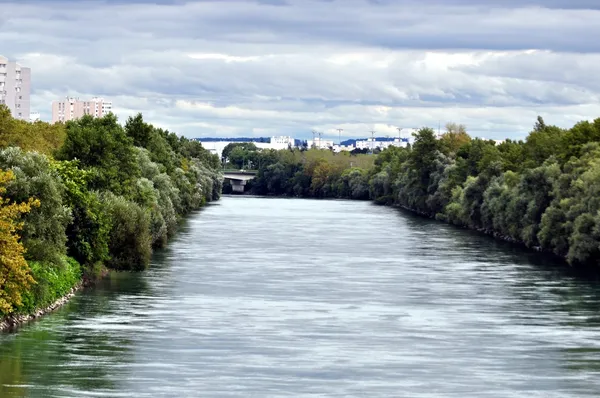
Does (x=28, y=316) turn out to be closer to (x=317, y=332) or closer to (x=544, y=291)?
(x=317, y=332)

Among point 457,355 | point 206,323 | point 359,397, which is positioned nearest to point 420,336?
point 457,355

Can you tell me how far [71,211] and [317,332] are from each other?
54.5 ft

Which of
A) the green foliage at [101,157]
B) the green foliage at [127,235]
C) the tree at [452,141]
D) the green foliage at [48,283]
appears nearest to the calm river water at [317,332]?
the green foliage at [48,283]

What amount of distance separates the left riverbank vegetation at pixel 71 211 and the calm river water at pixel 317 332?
1.65 meters

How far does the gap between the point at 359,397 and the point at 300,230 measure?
88884 mm

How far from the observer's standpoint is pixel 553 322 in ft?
187

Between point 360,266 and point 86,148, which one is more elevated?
point 86,148

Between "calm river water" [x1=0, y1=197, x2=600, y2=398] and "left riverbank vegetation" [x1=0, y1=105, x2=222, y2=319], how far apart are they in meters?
1.65

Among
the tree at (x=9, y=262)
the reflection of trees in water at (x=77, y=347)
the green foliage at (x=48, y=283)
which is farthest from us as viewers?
the green foliage at (x=48, y=283)

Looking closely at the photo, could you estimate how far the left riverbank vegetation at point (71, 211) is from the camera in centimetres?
5025

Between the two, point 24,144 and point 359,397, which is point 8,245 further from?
point 24,144

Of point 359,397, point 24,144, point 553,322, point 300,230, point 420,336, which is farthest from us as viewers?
point 300,230

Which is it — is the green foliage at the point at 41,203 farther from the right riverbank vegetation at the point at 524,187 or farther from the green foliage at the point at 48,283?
the right riverbank vegetation at the point at 524,187

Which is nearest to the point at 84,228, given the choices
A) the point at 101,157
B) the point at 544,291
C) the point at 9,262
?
the point at 101,157
